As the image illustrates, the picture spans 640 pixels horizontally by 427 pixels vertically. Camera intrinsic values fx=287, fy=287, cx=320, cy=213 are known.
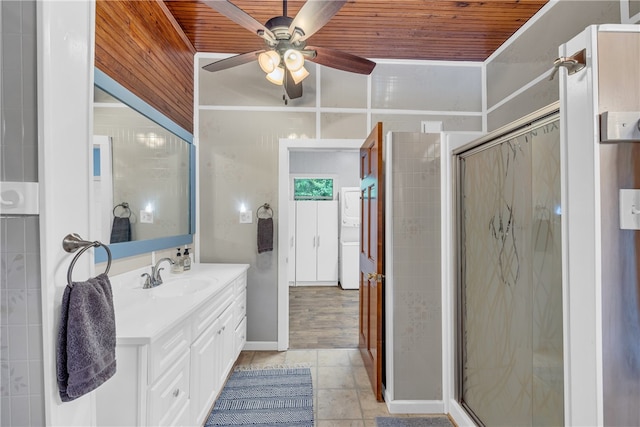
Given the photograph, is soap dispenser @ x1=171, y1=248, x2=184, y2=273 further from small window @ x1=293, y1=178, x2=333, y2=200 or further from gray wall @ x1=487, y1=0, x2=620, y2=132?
small window @ x1=293, y1=178, x2=333, y2=200

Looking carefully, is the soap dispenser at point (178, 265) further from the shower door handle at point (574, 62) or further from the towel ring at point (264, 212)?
the shower door handle at point (574, 62)

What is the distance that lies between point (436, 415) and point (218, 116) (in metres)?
3.02

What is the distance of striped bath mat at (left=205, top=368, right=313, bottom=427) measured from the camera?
1.87 m

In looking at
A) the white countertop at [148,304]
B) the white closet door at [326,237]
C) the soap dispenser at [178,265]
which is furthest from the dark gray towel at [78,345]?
the white closet door at [326,237]

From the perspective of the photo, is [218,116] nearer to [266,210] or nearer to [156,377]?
[266,210]

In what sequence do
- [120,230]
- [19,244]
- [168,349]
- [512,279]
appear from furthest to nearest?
1. [120,230]
2. [512,279]
3. [168,349]
4. [19,244]

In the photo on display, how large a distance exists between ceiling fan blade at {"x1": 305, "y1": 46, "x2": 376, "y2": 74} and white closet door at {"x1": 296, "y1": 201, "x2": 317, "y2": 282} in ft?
10.5

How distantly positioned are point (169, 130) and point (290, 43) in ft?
3.89

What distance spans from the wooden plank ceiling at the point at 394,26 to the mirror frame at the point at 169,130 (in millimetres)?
851

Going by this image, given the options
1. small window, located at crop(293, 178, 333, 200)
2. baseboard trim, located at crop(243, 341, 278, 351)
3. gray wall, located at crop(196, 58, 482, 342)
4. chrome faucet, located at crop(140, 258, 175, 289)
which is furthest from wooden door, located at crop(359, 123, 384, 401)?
small window, located at crop(293, 178, 333, 200)

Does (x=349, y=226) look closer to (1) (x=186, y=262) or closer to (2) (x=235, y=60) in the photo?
(1) (x=186, y=262)

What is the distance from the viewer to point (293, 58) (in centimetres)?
177

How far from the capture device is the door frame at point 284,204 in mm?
2787

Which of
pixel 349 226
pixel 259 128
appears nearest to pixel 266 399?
pixel 259 128
